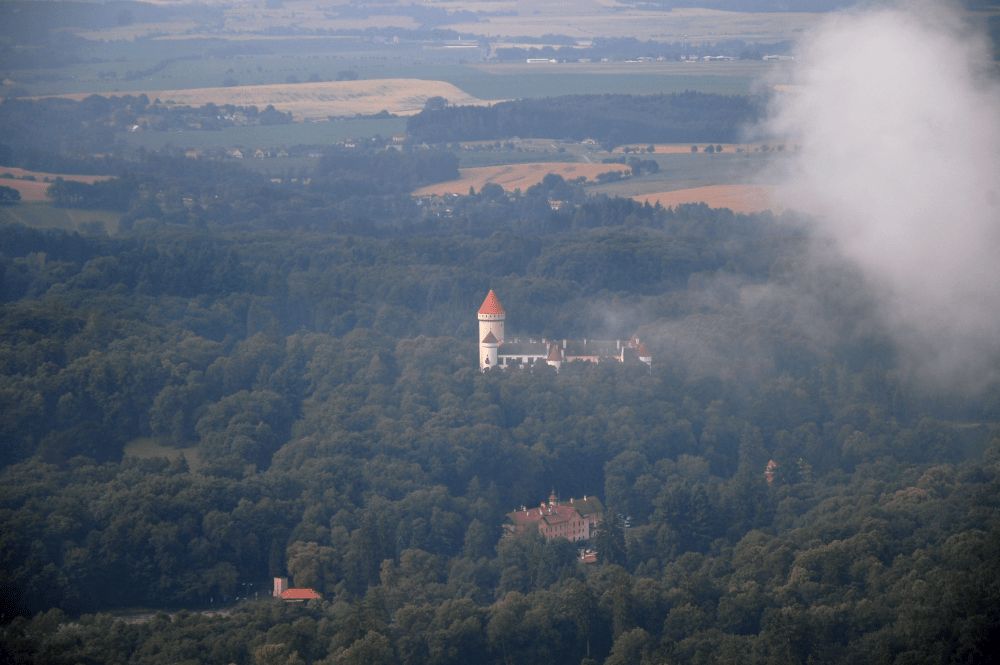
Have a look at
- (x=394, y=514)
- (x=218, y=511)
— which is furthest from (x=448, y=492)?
(x=218, y=511)

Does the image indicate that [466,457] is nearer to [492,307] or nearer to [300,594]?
[492,307]

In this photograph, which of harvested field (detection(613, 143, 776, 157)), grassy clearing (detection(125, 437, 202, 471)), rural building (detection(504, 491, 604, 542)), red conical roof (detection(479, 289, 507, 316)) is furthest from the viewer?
harvested field (detection(613, 143, 776, 157))

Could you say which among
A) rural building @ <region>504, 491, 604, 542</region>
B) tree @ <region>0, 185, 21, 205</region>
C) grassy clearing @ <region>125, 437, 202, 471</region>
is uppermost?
tree @ <region>0, 185, 21, 205</region>

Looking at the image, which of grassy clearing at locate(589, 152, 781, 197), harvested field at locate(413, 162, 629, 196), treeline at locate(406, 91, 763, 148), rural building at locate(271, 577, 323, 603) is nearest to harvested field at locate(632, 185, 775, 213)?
grassy clearing at locate(589, 152, 781, 197)

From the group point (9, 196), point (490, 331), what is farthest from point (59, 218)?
point (490, 331)

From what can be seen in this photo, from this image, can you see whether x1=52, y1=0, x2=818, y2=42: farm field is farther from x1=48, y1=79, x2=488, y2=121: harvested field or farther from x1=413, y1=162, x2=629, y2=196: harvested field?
x1=413, y1=162, x2=629, y2=196: harvested field

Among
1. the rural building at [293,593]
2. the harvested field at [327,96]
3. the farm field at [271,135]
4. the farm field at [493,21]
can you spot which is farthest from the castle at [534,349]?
the harvested field at [327,96]
